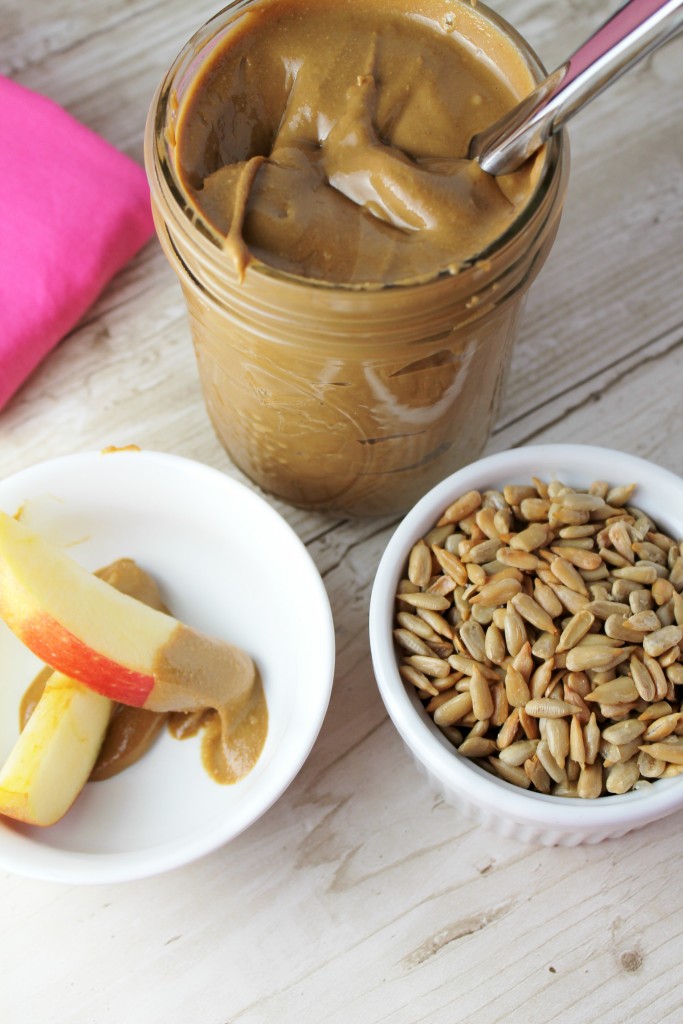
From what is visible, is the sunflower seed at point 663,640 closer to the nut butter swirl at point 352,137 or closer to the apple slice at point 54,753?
the nut butter swirl at point 352,137

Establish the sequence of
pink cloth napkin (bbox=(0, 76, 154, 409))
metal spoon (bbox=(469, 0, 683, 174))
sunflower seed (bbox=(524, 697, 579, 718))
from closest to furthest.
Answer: metal spoon (bbox=(469, 0, 683, 174)) → sunflower seed (bbox=(524, 697, 579, 718)) → pink cloth napkin (bbox=(0, 76, 154, 409))

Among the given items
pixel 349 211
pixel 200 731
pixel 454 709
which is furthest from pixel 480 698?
pixel 349 211

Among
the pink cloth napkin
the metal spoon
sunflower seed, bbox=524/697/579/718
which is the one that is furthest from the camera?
the pink cloth napkin

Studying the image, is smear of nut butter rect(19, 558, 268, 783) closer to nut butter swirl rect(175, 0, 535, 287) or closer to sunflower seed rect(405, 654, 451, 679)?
sunflower seed rect(405, 654, 451, 679)

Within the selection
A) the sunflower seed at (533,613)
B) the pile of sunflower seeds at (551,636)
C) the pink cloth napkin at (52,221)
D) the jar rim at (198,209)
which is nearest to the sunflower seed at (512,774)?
the pile of sunflower seeds at (551,636)

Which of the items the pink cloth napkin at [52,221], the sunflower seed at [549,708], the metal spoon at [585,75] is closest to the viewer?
the metal spoon at [585,75]

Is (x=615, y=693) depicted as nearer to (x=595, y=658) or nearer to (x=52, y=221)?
(x=595, y=658)

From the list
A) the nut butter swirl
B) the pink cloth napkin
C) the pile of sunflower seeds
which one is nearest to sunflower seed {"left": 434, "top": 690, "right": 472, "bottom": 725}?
the pile of sunflower seeds
